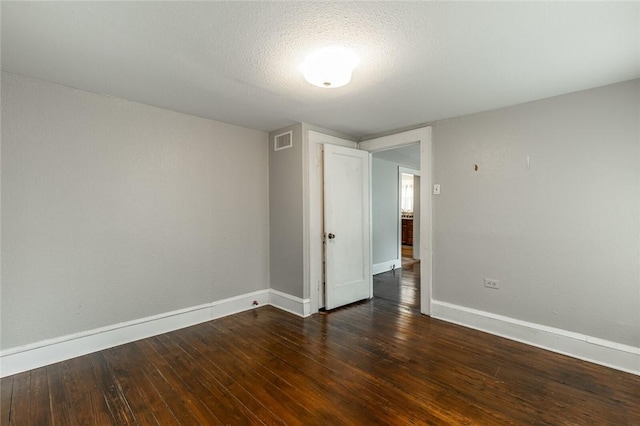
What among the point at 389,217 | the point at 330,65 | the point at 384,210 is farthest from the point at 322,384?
the point at 389,217

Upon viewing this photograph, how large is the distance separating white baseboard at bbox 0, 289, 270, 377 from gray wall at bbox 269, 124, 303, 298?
624 millimetres

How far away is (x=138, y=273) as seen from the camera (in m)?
2.99

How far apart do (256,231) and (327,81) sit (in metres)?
2.49

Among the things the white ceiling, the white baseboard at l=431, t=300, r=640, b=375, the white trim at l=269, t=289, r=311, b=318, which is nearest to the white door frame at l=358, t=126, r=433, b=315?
the white baseboard at l=431, t=300, r=640, b=375

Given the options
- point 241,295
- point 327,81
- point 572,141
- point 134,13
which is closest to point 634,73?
point 572,141

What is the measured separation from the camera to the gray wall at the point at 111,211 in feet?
7.79

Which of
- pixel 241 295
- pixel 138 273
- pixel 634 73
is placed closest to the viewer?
pixel 634 73

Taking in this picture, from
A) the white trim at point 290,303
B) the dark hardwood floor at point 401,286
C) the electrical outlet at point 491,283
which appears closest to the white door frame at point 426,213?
the dark hardwood floor at point 401,286

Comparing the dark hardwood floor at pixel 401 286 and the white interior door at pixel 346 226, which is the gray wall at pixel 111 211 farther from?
the dark hardwood floor at pixel 401 286

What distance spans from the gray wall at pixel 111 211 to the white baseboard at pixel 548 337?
2.67 m

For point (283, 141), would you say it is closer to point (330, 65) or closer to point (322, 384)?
point (330, 65)

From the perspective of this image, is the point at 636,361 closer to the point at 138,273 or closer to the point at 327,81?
the point at 327,81

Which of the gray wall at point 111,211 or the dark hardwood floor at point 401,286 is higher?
the gray wall at point 111,211

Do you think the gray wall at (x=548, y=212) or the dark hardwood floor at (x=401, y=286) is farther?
the dark hardwood floor at (x=401, y=286)
